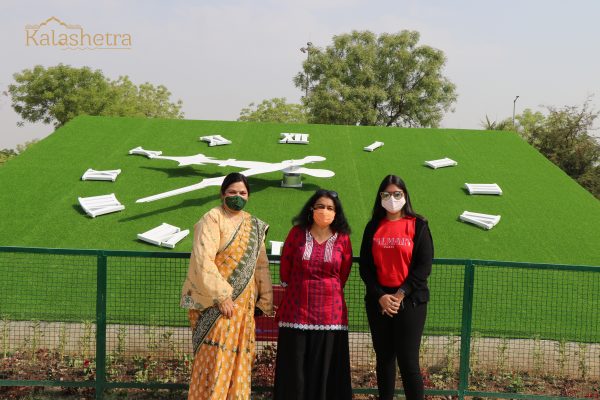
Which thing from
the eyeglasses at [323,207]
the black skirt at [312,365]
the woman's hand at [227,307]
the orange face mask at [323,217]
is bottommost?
the black skirt at [312,365]

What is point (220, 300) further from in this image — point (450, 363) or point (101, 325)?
point (450, 363)

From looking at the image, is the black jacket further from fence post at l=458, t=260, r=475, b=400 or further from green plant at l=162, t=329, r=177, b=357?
green plant at l=162, t=329, r=177, b=357

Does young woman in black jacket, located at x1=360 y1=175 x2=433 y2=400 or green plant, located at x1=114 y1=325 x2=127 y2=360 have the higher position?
young woman in black jacket, located at x1=360 y1=175 x2=433 y2=400

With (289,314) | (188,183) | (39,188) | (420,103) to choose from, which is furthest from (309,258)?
(420,103)

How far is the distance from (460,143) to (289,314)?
1100cm

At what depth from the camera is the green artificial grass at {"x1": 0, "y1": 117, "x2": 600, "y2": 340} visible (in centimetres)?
768

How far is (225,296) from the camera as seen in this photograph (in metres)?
3.68

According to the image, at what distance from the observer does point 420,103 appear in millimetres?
30953

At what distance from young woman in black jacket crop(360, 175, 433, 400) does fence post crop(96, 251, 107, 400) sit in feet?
5.94

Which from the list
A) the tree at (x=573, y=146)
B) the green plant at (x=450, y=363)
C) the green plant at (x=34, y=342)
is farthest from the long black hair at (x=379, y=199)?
the tree at (x=573, y=146)

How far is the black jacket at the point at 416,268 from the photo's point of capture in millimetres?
3771

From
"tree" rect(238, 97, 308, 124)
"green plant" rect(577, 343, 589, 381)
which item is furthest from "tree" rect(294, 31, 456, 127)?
"green plant" rect(577, 343, 589, 381)

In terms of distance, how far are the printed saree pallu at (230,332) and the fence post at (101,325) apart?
914 mm

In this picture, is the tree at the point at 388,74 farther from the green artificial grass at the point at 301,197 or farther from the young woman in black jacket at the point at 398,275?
the young woman in black jacket at the point at 398,275
